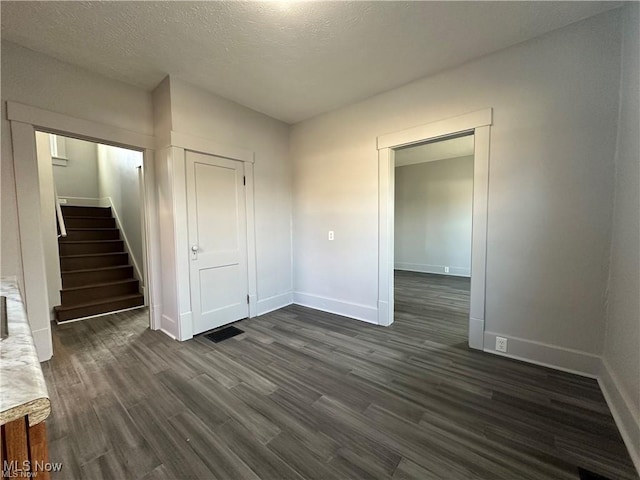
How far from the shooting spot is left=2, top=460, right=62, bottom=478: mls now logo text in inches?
22.7

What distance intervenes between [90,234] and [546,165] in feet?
22.1

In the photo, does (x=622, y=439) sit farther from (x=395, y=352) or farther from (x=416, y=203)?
(x=416, y=203)

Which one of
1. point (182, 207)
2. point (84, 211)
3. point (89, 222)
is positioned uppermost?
point (84, 211)

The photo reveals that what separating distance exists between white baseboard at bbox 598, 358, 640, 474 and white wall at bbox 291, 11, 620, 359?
0.83 feet

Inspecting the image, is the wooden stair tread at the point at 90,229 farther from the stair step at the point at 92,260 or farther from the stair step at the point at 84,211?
the stair step at the point at 92,260

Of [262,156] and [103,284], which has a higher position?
[262,156]

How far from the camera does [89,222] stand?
5203 millimetres

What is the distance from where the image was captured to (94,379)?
7.19 ft

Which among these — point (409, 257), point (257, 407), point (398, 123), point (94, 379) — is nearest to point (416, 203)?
point (409, 257)

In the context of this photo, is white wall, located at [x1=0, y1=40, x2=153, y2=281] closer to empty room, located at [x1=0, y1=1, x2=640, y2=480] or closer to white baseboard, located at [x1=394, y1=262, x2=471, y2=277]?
empty room, located at [x1=0, y1=1, x2=640, y2=480]

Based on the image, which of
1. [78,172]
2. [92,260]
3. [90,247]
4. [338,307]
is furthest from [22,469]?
[78,172]

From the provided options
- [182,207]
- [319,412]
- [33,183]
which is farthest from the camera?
[182,207]

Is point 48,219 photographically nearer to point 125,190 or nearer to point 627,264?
point 125,190

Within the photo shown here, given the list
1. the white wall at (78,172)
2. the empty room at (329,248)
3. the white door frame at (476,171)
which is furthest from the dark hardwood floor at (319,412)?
the white wall at (78,172)
